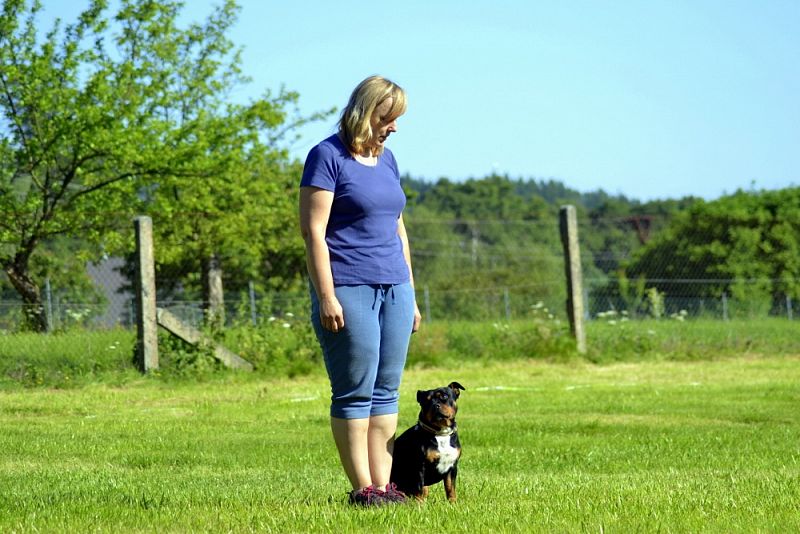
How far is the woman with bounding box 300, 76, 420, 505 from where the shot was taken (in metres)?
5.04

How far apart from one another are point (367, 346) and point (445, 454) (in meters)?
0.76

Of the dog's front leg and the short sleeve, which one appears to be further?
the dog's front leg

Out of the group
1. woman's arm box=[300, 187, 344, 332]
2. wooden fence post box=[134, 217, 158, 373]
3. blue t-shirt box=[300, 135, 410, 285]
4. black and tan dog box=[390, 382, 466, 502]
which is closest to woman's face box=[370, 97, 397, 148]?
blue t-shirt box=[300, 135, 410, 285]

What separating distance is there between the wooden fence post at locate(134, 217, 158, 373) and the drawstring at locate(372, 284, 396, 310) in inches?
357

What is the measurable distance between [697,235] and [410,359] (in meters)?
29.8

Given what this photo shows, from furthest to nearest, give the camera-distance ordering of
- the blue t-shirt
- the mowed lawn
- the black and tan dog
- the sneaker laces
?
the black and tan dog, the sneaker laces, the blue t-shirt, the mowed lawn

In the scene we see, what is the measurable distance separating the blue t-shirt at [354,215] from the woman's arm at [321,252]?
0.17ft

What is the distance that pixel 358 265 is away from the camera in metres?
5.11

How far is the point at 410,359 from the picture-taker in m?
15.7

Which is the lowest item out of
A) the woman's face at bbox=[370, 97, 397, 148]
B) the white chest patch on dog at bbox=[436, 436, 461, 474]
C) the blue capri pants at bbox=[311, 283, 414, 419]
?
the white chest patch on dog at bbox=[436, 436, 461, 474]

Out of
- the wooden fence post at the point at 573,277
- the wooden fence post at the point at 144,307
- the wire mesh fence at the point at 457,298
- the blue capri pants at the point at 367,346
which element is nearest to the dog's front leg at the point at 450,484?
the blue capri pants at the point at 367,346

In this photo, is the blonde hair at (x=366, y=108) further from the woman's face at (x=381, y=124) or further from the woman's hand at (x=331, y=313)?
the woman's hand at (x=331, y=313)

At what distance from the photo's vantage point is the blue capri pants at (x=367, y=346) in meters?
5.06

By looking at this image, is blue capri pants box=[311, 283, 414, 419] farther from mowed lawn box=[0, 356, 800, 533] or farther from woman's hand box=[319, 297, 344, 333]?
mowed lawn box=[0, 356, 800, 533]
